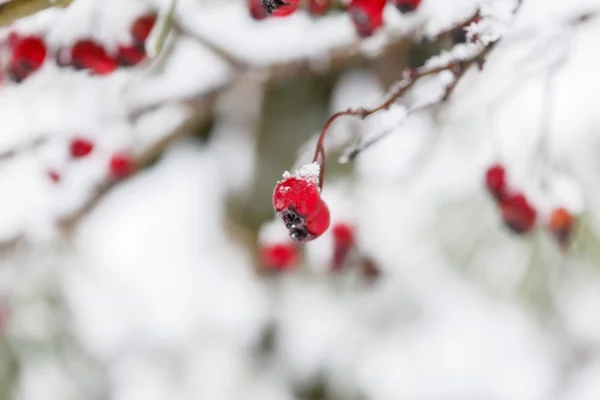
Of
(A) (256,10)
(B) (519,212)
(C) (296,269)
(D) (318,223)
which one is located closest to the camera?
(D) (318,223)

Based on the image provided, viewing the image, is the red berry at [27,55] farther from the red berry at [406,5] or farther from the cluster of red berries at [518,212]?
the cluster of red berries at [518,212]

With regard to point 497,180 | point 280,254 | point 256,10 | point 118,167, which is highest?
point 256,10

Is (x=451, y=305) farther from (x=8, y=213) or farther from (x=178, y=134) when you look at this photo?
(x=8, y=213)

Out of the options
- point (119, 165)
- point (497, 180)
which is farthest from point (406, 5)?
point (119, 165)

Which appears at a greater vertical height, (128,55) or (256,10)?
(256,10)

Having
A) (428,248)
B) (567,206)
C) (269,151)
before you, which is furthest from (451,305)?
(567,206)

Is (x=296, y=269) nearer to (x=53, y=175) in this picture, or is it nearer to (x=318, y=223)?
(x=53, y=175)

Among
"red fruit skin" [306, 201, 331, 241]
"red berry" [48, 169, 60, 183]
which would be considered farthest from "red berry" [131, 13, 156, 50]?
"red berry" [48, 169, 60, 183]
